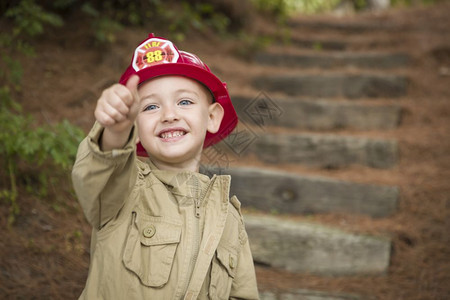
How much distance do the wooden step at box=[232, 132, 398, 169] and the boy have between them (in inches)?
89.2

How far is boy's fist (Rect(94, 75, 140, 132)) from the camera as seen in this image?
1.30 m

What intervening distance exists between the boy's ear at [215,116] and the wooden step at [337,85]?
137 inches

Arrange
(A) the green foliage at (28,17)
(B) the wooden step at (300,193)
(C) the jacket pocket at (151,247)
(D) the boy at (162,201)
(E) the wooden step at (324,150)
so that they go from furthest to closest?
(E) the wooden step at (324,150) → (A) the green foliage at (28,17) → (B) the wooden step at (300,193) → (C) the jacket pocket at (151,247) → (D) the boy at (162,201)

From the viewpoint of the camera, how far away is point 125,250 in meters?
1.58

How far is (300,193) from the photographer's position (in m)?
3.60

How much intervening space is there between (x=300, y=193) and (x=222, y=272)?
6.51ft

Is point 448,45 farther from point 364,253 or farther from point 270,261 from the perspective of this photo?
point 270,261

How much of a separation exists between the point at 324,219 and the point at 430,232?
0.80 meters

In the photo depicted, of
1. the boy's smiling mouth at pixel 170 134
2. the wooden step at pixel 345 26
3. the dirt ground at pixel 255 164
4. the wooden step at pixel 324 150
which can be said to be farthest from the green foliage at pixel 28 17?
the wooden step at pixel 345 26

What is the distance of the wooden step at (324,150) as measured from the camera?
4.03 meters

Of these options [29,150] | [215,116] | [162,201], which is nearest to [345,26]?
[215,116]

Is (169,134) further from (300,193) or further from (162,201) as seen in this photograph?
(300,193)

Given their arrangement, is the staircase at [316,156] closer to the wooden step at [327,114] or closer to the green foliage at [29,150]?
the wooden step at [327,114]

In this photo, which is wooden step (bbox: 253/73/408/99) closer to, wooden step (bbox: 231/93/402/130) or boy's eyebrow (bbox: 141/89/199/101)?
wooden step (bbox: 231/93/402/130)
